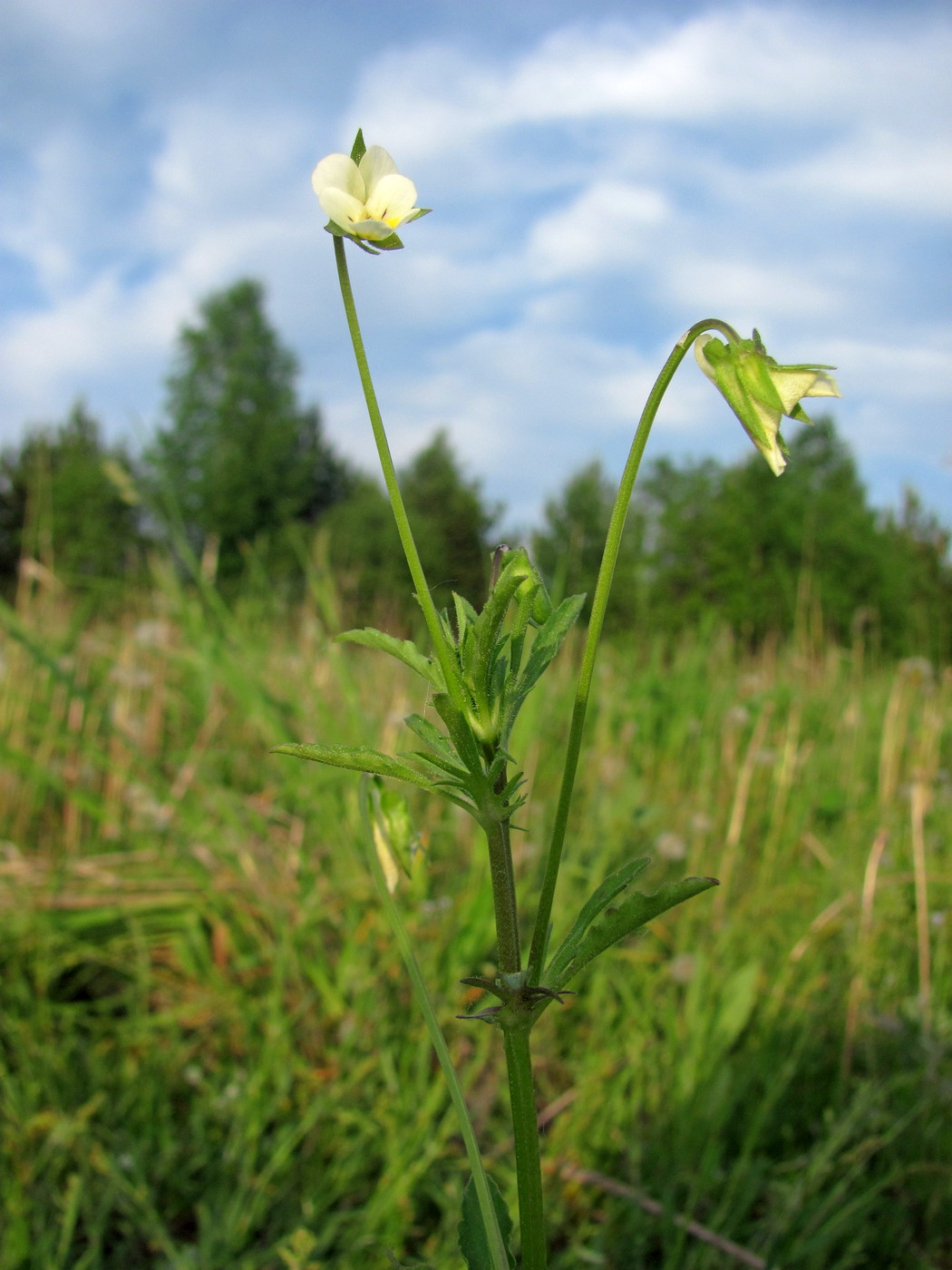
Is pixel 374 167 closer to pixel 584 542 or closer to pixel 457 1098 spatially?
pixel 457 1098

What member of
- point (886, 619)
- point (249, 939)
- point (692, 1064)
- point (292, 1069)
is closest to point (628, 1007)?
point (692, 1064)

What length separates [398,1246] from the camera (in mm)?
1229

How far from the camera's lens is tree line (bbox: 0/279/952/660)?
3750 mm

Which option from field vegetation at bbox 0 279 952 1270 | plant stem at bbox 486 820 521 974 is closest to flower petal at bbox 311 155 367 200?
plant stem at bbox 486 820 521 974

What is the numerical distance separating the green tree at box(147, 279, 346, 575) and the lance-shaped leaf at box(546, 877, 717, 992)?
26732 mm

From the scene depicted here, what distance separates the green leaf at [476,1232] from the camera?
498 mm

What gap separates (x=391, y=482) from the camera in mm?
399

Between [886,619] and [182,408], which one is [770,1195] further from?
[182,408]

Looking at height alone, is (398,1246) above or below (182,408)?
below

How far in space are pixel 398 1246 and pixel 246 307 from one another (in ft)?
105

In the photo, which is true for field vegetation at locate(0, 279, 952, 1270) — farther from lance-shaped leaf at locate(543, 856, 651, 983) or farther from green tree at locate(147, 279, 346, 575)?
green tree at locate(147, 279, 346, 575)

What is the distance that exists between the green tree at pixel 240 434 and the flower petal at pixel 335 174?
2667cm

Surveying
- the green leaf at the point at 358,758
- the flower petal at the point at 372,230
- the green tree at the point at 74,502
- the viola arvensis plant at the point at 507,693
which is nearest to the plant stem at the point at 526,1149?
the viola arvensis plant at the point at 507,693

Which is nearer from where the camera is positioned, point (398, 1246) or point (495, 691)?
point (495, 691)
